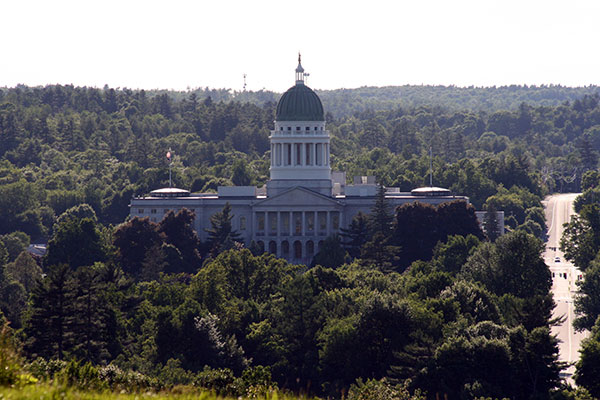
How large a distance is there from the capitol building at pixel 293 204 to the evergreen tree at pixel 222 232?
318 centimetres

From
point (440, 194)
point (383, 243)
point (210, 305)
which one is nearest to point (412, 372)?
point (210, 305)

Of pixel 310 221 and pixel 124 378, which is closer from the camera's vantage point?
pixel 124 378

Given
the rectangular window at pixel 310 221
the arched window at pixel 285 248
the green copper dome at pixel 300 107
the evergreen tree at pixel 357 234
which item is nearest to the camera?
the evergreen tree at pixel 357 234

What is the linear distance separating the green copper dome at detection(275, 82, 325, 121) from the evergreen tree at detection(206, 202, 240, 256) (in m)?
17.2

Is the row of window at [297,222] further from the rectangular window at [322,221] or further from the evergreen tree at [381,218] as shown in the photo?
the evergreen tree at [381,218]

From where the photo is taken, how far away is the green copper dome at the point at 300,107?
19825cm

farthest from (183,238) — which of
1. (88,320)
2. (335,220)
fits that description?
(88,320)

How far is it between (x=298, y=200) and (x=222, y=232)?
13072mm

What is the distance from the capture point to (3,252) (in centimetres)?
16212

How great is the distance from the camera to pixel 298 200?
189 m

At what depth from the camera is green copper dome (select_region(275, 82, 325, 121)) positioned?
19825 centimetres

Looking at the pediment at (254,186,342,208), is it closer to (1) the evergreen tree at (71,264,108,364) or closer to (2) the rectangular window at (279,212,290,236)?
(2) the rectangular window at (279,212,290,236)

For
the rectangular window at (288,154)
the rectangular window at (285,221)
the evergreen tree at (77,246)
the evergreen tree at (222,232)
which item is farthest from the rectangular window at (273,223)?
the evergreen tree at (77,246)

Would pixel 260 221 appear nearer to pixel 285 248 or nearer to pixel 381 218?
pixel 285 248
